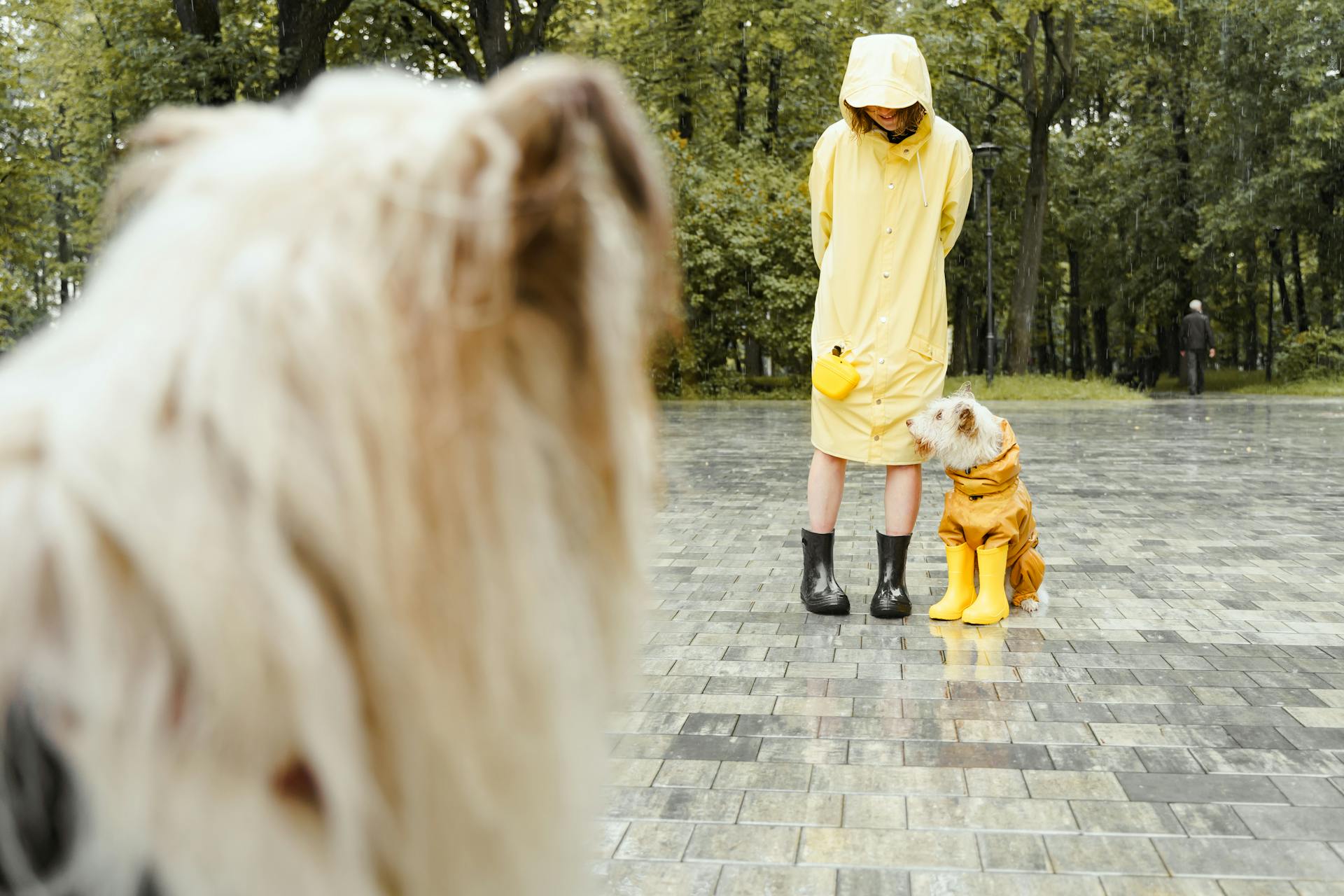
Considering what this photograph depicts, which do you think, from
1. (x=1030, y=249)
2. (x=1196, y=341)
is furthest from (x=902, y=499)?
(x=1196, y=341)

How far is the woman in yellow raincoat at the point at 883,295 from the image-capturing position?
518cm

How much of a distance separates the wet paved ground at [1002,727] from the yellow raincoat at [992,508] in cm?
38

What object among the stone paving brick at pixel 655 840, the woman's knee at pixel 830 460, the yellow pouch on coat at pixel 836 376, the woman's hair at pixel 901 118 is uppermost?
the woman's hair at pixel 901 118

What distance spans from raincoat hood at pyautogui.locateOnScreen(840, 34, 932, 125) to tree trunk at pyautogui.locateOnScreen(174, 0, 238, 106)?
1350 cm

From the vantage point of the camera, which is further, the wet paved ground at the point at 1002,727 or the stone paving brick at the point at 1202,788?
the stone paving brick at the point at 1202,788

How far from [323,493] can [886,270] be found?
4631 mm

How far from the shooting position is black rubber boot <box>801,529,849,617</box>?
5379mm

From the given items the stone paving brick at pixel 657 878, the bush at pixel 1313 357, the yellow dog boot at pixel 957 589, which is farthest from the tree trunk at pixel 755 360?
the stone paving brick at pixel 657 878

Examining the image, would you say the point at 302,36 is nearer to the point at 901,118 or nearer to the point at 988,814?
the point at 901,118

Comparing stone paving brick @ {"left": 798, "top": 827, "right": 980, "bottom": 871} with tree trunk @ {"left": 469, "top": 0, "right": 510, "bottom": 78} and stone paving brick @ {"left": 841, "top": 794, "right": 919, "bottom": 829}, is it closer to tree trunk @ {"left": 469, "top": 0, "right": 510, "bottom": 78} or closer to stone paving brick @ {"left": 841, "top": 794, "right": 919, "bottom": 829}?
stone paving brick @ {"left": 841, "top": 794, "right": 919, "bottom": 829}

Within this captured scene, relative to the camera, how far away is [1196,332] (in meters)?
28.2

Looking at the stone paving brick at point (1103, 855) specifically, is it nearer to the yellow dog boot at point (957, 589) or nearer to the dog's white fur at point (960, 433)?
the dog's white fur at point (960, 433)

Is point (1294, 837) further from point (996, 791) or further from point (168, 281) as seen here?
point (168, 281)

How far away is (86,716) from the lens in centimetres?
82
